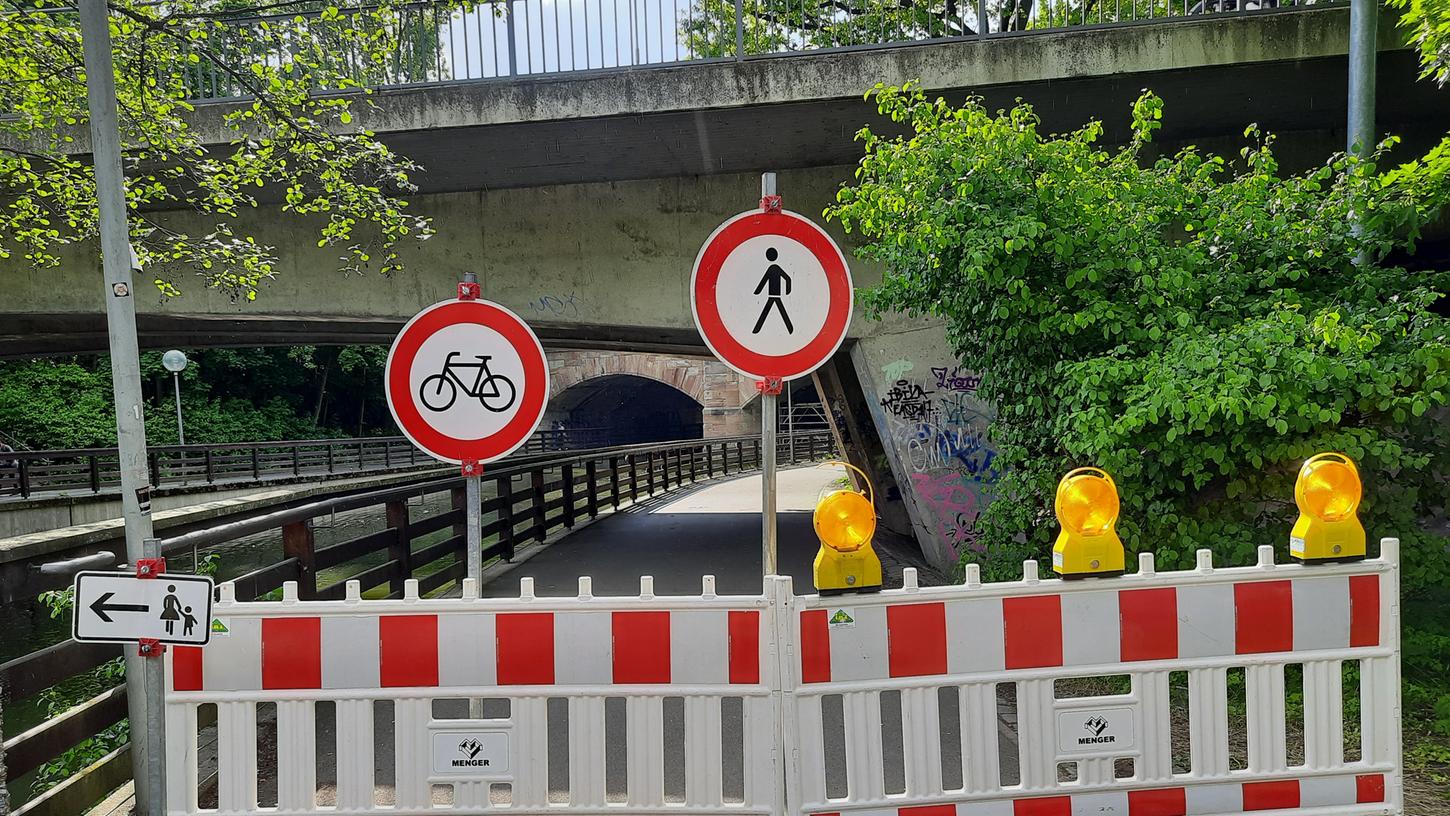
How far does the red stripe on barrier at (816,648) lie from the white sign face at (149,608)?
1.90 m

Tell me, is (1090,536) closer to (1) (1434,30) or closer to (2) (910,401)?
(1) (1434,30)

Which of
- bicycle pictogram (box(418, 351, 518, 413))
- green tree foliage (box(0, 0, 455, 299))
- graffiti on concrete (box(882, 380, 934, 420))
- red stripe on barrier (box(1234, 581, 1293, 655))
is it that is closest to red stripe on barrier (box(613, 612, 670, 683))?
bicycle pictogram (box(418, 351, 518, 413))

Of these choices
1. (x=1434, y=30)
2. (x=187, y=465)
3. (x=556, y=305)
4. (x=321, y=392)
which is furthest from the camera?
(x=321, y=392)

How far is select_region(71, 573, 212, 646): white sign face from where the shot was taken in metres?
2.72

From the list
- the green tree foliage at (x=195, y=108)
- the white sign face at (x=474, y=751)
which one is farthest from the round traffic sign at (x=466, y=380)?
the green tree foliage at (x=195, y=108)

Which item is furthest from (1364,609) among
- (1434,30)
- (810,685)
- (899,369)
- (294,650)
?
(899,369)

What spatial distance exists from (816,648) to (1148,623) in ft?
3.72

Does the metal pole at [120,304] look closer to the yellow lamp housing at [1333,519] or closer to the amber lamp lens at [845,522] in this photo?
the amber lamp lens at [845,522]

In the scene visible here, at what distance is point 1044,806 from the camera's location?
2908 mm

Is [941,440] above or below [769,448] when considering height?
below

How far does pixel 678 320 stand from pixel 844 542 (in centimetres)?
639

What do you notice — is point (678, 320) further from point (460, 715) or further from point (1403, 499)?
point (1403, 499)

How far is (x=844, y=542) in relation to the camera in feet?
9.21

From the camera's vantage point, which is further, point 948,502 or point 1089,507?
point 948,502
